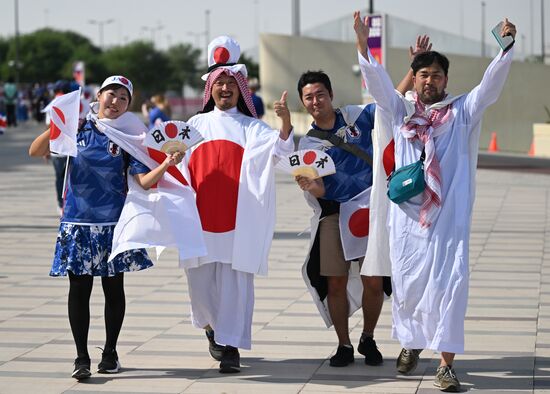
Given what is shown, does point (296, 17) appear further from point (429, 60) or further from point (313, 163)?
point (429, 60)

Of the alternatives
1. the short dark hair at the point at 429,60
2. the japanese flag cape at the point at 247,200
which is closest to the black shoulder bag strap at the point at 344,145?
the japanese flag cape at the point at 247,200

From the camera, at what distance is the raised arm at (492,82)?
7.11 m

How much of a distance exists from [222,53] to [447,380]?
2467 mm

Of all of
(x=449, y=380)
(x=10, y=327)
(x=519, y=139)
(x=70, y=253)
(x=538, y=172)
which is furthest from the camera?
(x=519, y=139)

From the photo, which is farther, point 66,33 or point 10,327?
point 66,33

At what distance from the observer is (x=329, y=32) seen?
4638 centimetres

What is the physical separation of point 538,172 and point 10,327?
18.7m

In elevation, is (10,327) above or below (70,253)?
below

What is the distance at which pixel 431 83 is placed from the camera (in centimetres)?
730

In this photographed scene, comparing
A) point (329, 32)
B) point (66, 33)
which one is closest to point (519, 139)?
point (329, 32)

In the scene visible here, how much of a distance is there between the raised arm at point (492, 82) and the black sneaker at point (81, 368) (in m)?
2.58

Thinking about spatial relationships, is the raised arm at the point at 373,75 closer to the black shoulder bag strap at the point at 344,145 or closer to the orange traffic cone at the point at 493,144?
the black shoulder bag strap at the point at 344,145

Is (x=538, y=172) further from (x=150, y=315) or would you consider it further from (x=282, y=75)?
(x=282, y=75)

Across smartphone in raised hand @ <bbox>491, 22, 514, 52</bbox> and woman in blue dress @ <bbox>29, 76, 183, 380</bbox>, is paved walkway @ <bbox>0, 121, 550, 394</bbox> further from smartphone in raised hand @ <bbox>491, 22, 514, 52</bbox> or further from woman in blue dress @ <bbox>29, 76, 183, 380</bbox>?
smartphone in raised hand @ <bbox>491, 22, 514, 52</bbox>
